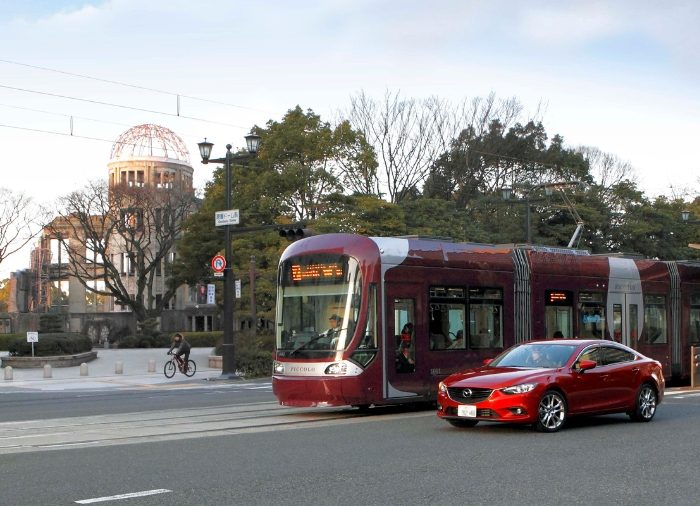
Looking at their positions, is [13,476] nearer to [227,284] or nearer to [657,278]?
[657,278]

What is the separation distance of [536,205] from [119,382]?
33.4 meters

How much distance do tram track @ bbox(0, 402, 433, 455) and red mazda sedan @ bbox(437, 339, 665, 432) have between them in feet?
8.97

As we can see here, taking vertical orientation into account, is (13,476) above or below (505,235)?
below

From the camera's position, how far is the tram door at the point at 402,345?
676 inches

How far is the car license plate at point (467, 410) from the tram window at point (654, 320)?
11.2 metres

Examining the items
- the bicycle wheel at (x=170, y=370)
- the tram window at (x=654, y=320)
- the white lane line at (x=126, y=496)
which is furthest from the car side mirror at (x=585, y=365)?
the bicycle wheel at (x=170, y=370)

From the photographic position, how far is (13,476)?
10.5 meters

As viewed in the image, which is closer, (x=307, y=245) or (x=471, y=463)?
(x=471, y=463)

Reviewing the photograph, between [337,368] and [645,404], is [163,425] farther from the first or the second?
[645,404]

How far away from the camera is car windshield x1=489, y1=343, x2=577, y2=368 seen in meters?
14.9

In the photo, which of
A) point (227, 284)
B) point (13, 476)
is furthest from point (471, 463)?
point (227, 284)

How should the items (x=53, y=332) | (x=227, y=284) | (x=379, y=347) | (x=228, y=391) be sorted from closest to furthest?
1. (x=379, y=347)
2. (x=228, y=391)
3. (x=227, y=284)
4. (x=53, y=332)

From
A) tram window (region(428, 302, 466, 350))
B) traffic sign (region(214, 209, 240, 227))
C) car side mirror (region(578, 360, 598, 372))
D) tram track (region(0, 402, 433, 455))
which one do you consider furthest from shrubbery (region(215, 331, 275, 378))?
car side mirror (region(578, 360, 598, 372))

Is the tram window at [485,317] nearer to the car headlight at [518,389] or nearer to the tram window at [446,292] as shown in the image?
the tram window at [446,292]
